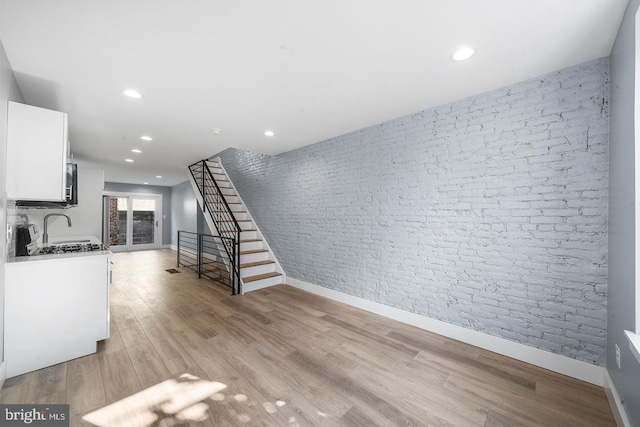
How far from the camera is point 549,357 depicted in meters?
2.10

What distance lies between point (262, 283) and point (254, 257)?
0.64 m

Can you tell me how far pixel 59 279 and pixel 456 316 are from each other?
384 centimetres

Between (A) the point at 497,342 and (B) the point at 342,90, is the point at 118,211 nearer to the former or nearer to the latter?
(B) the point at 342,90

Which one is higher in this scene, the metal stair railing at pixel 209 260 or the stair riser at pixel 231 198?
the stair riser at pixel 231 198

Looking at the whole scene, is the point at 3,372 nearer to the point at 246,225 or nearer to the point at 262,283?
the point at 262,283

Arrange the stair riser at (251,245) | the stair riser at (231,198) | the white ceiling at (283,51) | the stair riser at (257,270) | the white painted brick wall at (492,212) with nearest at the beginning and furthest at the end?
the white ceiling at (283,51), the white painted brick wall at (492,212), the stair riser at (257,270), the stair riser at (251,245), the stair riser at (231,198)

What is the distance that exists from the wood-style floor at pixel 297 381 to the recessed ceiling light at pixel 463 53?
255cm

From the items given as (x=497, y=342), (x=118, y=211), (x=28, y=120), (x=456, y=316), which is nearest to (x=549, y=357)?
(x=497, y=342)

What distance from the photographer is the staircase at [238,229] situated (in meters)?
4.45

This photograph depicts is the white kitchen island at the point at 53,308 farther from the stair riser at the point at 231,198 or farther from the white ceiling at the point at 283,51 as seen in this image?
the stair riser at the point at 231,198

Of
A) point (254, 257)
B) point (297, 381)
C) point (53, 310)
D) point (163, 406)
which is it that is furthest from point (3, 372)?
point (254, 257)

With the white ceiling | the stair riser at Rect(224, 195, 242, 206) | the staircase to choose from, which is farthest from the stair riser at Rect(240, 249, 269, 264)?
the white ceiling

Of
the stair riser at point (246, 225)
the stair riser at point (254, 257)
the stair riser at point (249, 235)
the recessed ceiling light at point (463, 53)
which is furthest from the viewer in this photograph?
the stair riser at point (246, 225)

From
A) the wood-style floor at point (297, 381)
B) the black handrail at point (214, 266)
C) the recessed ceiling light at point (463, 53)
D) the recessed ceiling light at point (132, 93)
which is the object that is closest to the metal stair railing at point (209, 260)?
the black handrail at point (214, 266)
